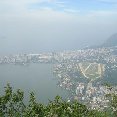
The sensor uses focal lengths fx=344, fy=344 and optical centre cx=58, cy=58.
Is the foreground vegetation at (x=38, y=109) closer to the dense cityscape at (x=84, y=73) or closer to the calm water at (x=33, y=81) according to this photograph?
the dense cityscape at (x=84, y=73)

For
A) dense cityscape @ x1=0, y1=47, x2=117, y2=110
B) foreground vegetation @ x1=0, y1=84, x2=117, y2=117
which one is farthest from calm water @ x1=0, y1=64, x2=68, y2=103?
foreground vegetation @ x1=0, y1=84, x2=117, y2=117

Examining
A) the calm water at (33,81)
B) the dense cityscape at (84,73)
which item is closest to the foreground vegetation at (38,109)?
the dense cityscape at (84,73)

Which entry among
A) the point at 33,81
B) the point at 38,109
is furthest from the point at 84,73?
the point at 38,109

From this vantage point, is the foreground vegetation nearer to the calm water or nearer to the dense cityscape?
the dense cityscape

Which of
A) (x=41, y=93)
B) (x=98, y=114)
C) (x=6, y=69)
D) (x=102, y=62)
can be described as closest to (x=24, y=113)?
(x=98, y=114)

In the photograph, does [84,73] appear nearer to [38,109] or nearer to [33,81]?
[33,81]

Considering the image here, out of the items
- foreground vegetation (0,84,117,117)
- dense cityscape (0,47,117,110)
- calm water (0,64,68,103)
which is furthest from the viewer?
calm water (0,64,68,103)

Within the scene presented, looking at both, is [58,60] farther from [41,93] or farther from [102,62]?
[41,93]

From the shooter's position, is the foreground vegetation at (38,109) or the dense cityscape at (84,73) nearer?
the foreground vegetation at (38,109)

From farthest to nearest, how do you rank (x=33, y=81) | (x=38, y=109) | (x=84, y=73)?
(x=84, y=73)
(x=33, y=81)
(x=38, y=109)
